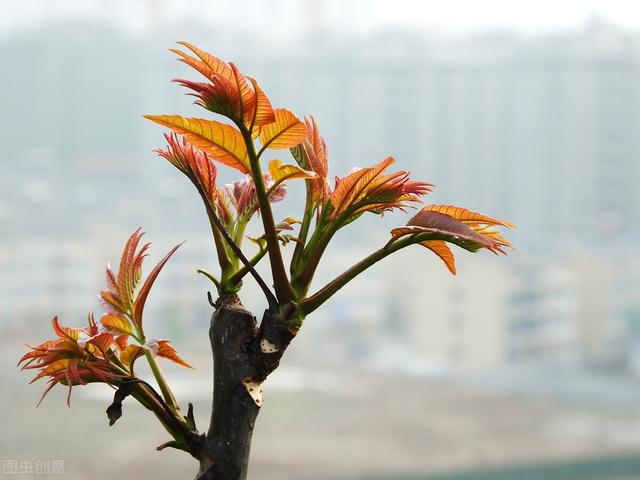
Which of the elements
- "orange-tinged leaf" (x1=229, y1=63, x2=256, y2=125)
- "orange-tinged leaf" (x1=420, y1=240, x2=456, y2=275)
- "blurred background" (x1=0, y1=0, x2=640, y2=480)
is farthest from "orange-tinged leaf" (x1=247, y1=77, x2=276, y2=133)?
"blurred background" (x1=0, y1=0, x2=640, y2=480)

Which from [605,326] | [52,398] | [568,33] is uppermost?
[568,33]

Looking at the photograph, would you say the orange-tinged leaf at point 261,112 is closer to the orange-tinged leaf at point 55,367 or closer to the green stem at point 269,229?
the green stem at point 269,229

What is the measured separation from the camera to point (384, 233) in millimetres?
4125

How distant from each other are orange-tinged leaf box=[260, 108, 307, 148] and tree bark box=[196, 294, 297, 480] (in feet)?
0.28

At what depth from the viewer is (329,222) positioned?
44cm

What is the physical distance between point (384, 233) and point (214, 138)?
3.73 metres

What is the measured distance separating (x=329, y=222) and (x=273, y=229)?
0.13ft

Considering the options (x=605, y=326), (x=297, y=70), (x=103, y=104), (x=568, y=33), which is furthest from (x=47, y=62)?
(x=605, y=326)

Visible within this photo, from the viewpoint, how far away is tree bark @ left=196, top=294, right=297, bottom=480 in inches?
17.0

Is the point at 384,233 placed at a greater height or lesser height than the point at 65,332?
greater

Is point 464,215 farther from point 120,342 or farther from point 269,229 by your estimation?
point 120,342

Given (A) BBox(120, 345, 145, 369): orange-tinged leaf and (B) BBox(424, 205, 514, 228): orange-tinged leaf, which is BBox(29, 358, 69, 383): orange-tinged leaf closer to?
(A) BBox(120, 345, 145, 369): orange-tinged leaf

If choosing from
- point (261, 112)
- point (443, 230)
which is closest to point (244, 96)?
point (261, 112)

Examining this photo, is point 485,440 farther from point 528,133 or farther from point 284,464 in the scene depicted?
point 528,133
